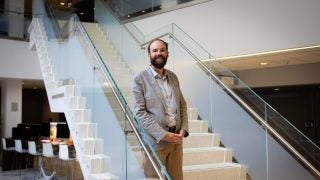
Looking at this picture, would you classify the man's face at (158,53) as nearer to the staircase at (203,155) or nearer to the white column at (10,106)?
the staircase at (203,155)

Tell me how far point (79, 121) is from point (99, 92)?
924mm

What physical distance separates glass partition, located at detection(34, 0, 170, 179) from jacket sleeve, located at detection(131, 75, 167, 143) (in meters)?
0.14

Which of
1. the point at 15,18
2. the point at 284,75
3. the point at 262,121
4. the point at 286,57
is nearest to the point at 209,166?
the point at 262,121

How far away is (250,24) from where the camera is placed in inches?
267

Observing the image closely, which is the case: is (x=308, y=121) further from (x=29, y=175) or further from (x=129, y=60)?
(x=29, y=175)

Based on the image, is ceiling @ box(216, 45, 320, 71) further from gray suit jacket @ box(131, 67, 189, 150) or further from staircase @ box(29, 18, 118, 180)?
gray suit jacket @ box(131, 67, 189, 150)

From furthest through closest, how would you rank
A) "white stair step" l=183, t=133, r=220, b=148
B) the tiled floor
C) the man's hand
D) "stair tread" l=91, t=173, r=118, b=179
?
the tiled floor
"white stair step" l=183, t=133, r=220, b=148
"stair tread" l=91, t=173, r=118, b=179
the man's hand

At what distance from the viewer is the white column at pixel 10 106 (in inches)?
482

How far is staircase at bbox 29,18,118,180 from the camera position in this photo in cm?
502

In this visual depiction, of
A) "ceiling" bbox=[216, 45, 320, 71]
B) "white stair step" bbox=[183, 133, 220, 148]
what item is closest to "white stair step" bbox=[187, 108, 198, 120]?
"white stair step" bbox=[183, 133, 220, 148]

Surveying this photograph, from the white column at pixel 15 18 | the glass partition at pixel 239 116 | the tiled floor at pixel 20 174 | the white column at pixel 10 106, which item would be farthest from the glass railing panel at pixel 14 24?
the glass partition at pixel 239 116

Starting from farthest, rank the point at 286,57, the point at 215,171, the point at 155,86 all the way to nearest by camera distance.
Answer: the point at 286,57 < the point at 215,171 < the point at 155,86

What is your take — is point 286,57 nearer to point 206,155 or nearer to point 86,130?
point 206,155

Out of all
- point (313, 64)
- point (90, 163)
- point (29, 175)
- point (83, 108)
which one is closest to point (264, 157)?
point (90, 163)
